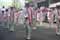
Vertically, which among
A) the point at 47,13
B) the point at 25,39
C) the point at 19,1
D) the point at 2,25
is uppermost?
the point at 19,1

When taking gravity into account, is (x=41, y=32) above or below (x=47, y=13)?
below

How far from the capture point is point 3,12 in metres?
2.36

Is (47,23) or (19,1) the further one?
(19,1)

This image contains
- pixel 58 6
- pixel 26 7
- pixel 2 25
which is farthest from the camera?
pixel 2 25

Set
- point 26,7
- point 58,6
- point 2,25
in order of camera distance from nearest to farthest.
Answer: point 58,6 → point 26,7 → point 2,25

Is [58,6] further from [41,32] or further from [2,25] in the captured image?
[2,25]

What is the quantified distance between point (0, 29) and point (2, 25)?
3.0 inches

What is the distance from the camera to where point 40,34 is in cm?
217

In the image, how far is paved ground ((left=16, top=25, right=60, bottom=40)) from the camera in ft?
6.95

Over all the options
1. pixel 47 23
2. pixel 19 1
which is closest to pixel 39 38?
pixel 47 23

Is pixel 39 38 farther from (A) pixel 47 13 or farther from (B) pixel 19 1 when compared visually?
(B) pixel 19 1

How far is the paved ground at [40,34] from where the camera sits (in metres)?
2.12

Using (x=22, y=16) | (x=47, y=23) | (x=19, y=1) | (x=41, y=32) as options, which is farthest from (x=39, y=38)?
(x=19, y=1)

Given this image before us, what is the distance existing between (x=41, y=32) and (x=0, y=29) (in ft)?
2.16
